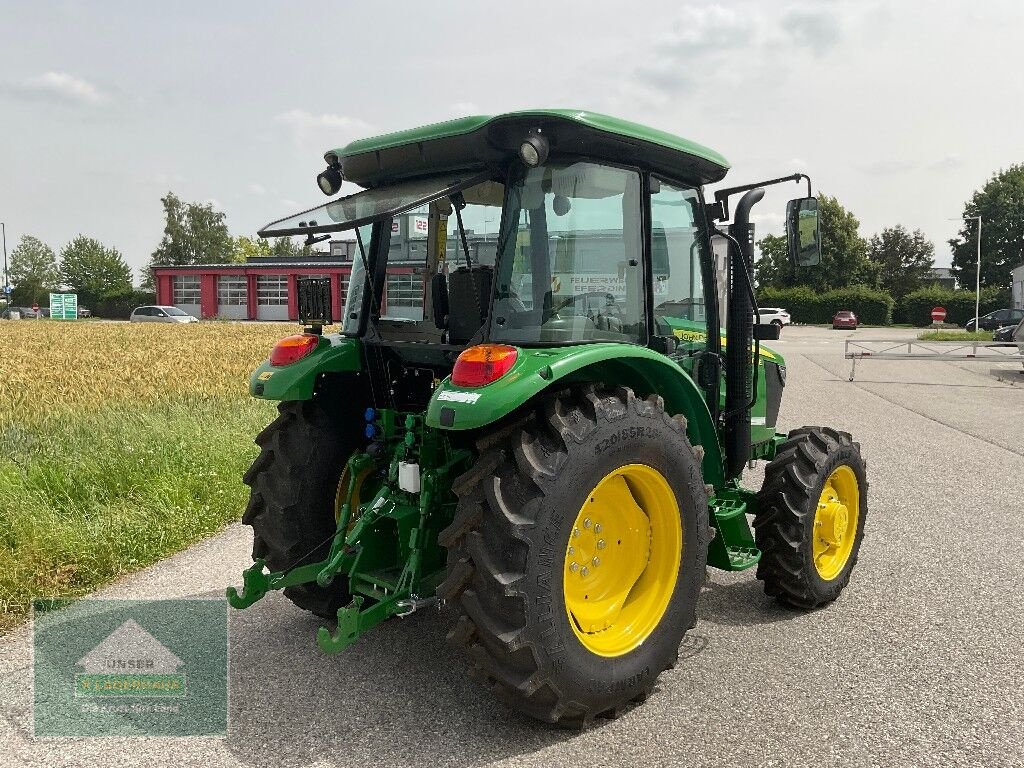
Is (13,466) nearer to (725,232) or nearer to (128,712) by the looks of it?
(128,712)

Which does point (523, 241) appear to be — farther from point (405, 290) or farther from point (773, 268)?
point (773, 268)

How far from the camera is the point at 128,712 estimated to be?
3.20m

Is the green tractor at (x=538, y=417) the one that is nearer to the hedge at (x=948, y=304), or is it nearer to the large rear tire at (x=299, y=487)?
the large rear tire at (x=299, y=487)

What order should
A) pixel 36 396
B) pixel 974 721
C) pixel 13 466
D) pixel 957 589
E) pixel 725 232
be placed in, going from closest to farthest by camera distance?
pixel 974 721
pixel 725 232
pixel 957 589
pixel 13 466
pixel 36 396

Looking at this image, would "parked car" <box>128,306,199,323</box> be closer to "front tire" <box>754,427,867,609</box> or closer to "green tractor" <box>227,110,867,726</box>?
"green tractor" <box>227,110,867,726</box>

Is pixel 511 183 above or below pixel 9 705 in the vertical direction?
above

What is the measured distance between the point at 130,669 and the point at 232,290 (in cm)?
6047

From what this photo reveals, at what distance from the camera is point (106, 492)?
18.8ft

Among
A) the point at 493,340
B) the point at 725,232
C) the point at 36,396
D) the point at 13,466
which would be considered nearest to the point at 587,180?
the point at 493,340

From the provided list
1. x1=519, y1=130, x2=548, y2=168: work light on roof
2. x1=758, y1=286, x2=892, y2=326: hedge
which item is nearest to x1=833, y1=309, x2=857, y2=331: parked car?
x1=758, y1=286, x2=892, y2=326: hedge

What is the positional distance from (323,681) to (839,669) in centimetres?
224

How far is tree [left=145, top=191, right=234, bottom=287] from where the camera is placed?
86.8m

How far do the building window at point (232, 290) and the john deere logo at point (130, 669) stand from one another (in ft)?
193

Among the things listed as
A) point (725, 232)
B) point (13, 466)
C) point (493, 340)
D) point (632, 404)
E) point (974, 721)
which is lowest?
point (974, 721)
